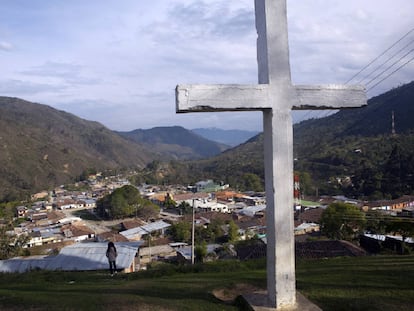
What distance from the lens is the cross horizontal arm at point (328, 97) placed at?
3766 millimetres

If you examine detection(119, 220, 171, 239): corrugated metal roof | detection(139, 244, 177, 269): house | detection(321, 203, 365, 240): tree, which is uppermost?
detection(321, 203, 365, 240): tree

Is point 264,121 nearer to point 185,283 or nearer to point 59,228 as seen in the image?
point 185,283

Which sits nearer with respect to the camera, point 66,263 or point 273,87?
point 273,87

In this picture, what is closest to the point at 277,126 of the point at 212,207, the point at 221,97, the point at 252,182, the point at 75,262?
the point at 221,97

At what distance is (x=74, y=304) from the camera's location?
12.6ft

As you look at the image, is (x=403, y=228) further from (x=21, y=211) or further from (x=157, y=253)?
(x=21, y=211)

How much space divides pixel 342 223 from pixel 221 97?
19602 mm

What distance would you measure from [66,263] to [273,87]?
8.97 metres

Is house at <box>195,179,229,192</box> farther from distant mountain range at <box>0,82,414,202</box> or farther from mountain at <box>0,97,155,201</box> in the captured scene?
mountain at <box>0,97,155,201</box>

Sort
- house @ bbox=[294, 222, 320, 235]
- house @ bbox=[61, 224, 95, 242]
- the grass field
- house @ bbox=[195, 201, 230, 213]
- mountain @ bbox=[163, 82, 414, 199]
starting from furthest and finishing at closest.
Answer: house @ bbox=[195, 201, 230, 213]
mountain @ bbox=[163, 82, 414, 199]
house @ bbox=[61, 224, 95, 242]
house @ bbox=[294, 222, 320, 235]
the grass field

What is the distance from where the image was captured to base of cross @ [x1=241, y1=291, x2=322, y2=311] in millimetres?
3619

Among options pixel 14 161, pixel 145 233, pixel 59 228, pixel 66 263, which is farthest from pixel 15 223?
pixel 66 263

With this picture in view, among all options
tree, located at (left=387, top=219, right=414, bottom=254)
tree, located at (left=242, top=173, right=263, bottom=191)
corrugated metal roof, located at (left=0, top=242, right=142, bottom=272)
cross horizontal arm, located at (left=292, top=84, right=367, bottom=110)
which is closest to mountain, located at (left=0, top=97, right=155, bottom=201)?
tree, located at (left=242, top=173, right=263, bottom=191)

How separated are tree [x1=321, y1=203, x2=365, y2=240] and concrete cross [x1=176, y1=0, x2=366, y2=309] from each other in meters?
→ 18.2
